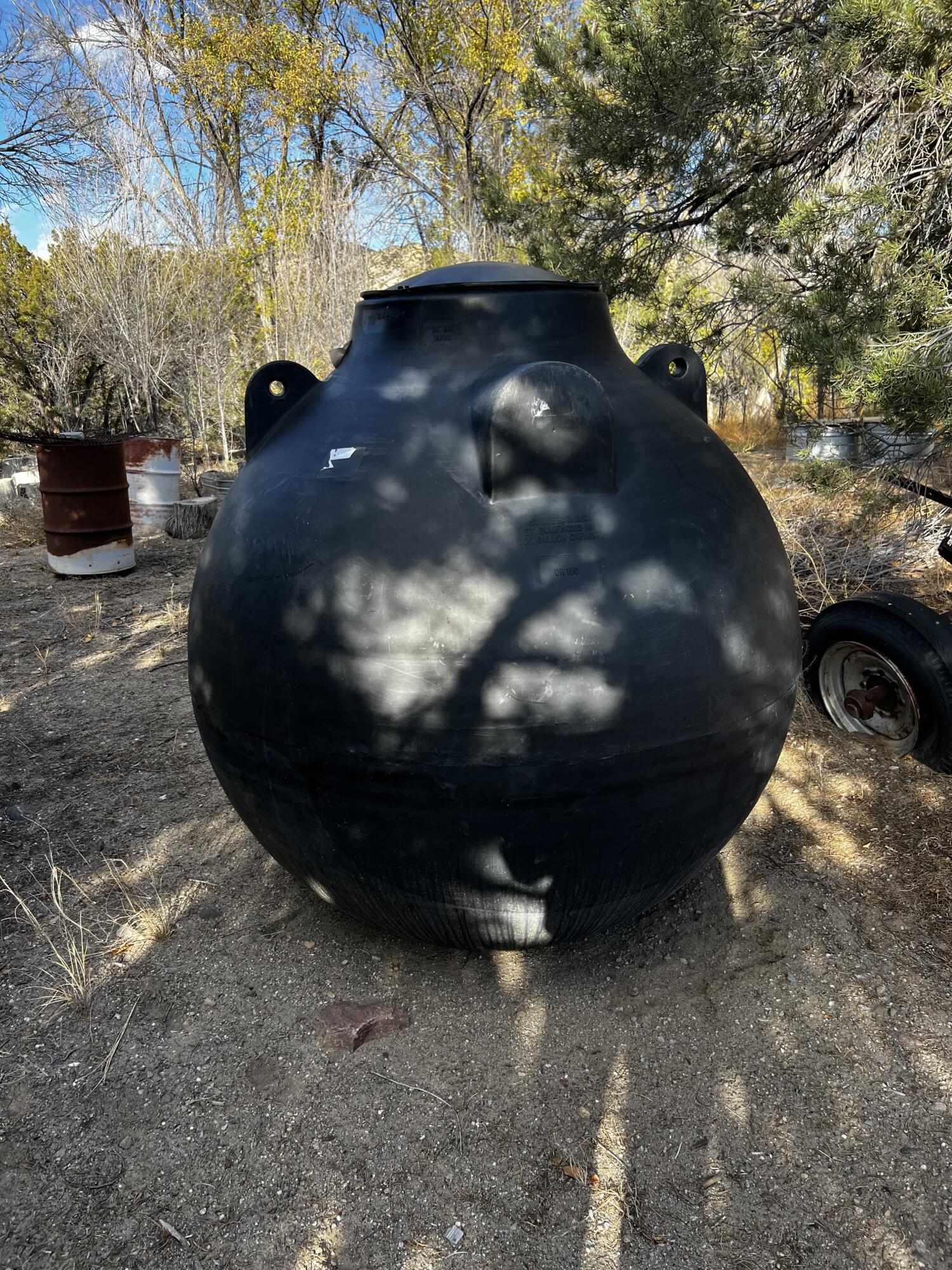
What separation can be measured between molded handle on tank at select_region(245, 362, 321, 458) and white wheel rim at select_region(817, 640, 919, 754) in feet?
8.44

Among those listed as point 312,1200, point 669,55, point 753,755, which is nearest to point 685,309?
point 669,55

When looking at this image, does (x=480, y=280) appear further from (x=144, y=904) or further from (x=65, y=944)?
(x=65, y=944)

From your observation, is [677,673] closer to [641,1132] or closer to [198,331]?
[641,1132]

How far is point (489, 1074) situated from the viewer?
2.10 m

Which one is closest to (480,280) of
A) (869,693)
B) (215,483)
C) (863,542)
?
(869,693)

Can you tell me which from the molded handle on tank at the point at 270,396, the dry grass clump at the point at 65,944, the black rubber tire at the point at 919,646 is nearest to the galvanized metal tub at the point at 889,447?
the black rubber tire at the point at 919,646

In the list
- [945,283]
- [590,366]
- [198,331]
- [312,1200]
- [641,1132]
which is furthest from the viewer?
[198,331]

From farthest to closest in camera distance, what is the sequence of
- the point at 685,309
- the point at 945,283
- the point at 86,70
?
the point at 86,70 → the point at 685,309 → the point at 945,283

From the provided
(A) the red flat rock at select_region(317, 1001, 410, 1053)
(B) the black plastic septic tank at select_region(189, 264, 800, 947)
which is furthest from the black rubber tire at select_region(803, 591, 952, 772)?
(A) the red flat rock at select_region(317, 1001, 410, 1053)

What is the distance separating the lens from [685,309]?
19.5ft

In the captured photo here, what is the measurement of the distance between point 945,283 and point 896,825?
2.59 meters

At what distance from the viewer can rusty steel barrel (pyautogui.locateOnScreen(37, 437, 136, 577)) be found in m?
7.09

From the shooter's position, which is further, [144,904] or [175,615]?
[175,615]

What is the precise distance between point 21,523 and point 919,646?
9.01 m
